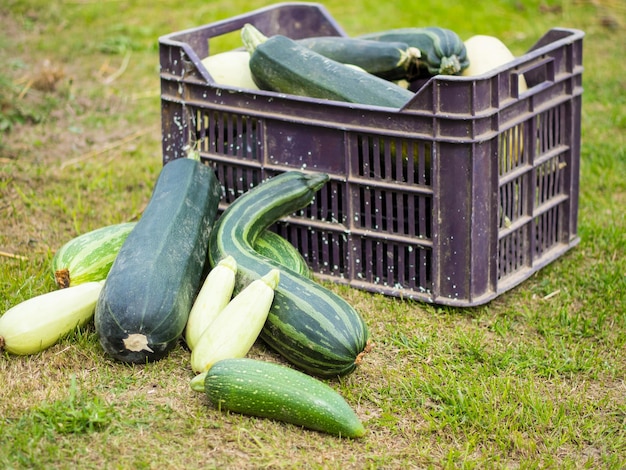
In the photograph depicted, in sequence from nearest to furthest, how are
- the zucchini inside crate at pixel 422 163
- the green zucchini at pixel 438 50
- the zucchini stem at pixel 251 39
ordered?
the zucchini inside crate at pixel 422 163 → the green zucchini at pixel 438 50 → the zucchini stem at pixel 251 39

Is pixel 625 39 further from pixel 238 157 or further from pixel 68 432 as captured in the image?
pixel 68 432

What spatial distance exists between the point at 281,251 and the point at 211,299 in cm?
49

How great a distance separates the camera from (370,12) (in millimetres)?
7520

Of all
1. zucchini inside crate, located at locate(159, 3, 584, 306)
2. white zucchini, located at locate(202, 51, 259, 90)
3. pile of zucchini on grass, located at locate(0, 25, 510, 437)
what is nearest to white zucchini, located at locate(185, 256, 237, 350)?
pile of zucchini on grass, located at locate(0, 25, 510, 437)

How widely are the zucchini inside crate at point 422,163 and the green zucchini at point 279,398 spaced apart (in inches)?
35.2

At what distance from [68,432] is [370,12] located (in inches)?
221

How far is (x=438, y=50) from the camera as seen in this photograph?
3777 mm

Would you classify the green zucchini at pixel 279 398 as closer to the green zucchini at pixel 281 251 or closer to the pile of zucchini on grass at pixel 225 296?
the pile of zucchini on grass at pixel 225 296

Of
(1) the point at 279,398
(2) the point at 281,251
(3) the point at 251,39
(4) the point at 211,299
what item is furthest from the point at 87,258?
(3) the point at 251,39

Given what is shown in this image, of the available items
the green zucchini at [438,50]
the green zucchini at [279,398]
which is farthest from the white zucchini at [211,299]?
the green zucchini at [438,50]

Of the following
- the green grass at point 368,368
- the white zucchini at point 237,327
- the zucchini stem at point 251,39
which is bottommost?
the green grass at point 368,368

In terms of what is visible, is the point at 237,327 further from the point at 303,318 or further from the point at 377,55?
the point at 377,55

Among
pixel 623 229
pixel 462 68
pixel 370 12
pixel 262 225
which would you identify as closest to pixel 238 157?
pixel 262 225

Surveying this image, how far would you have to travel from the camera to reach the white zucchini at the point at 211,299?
9.81ft
